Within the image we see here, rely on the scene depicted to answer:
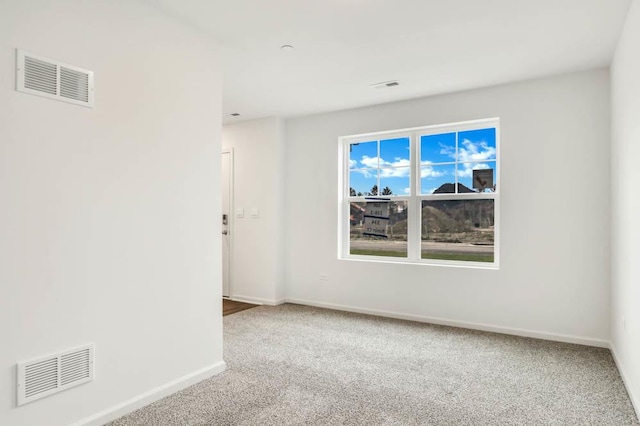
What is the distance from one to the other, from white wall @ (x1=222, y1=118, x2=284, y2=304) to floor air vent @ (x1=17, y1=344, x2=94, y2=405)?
3.15 meters

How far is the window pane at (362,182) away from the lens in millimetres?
4930

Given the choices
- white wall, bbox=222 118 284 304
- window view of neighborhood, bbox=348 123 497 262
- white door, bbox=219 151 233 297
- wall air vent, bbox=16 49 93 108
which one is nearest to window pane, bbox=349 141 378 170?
window view of neighborhood, bbox=348 123 497 262

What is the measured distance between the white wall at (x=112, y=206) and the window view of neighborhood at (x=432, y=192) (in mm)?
2447

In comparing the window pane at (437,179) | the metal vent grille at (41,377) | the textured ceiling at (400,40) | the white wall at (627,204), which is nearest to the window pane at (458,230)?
the window pane at (437,179)

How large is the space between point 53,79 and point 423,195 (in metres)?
3.63

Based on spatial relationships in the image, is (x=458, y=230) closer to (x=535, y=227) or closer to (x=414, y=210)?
(x=414, y=210)

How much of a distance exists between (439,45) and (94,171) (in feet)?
8.49

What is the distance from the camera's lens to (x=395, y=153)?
15.7ft

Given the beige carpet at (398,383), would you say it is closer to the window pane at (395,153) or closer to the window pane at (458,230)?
the window pane at (458,230)

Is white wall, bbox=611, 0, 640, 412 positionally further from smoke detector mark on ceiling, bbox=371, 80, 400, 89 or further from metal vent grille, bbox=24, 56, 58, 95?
metal vent grille, bbox=24, 56, 58, 95

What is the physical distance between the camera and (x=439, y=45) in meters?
3.04

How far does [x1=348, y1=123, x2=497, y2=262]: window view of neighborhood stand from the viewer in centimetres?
424

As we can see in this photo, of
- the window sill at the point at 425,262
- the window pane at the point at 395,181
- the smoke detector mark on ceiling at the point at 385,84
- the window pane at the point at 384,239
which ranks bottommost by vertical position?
the window sill at the point at 425,262

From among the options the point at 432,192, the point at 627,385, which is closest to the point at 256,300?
the point at 432,192
